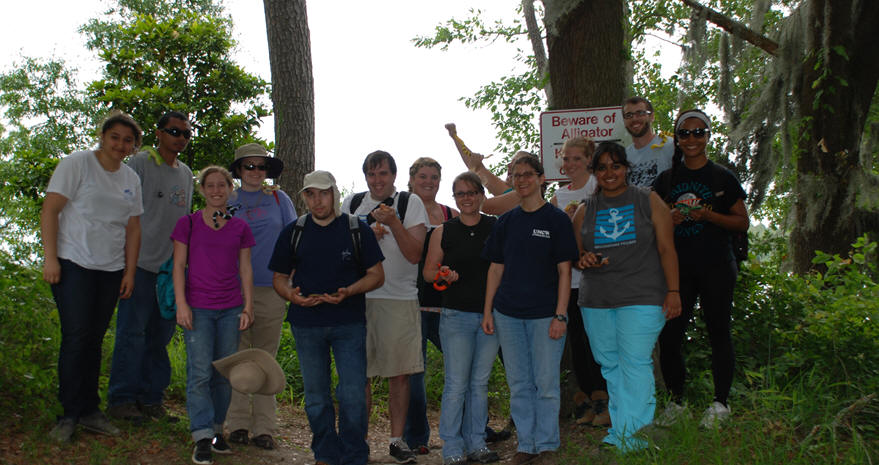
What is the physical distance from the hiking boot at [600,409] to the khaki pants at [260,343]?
2461mm

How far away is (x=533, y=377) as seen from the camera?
4.43 meters

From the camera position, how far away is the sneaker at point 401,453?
4762mm

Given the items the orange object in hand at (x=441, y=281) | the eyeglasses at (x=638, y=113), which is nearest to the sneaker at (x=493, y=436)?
the orange object in hand at (x=441, y=281)

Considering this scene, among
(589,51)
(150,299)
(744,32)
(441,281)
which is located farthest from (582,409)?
(744,32)

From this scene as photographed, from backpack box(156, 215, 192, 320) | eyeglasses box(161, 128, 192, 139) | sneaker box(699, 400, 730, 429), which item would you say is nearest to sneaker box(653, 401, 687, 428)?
sneaker box(699, 400, 730, 429)

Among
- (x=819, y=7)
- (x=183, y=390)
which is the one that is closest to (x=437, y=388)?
(x=183, y=390)

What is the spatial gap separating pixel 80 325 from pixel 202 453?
3.87 feet

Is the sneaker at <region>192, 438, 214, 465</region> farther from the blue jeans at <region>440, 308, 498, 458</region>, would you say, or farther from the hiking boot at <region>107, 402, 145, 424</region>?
the blue jeans at <region>440, 308, 498, 458</region>

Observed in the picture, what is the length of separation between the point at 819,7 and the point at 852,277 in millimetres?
4440

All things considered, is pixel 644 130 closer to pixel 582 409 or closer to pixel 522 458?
pixel 582 409

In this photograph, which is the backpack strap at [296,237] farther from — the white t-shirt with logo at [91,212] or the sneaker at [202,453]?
the sneaker at [202,453]

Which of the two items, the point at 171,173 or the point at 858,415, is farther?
the point at 171,173

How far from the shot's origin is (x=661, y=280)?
4.11 meters

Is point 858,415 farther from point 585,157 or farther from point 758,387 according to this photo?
point 585,157
